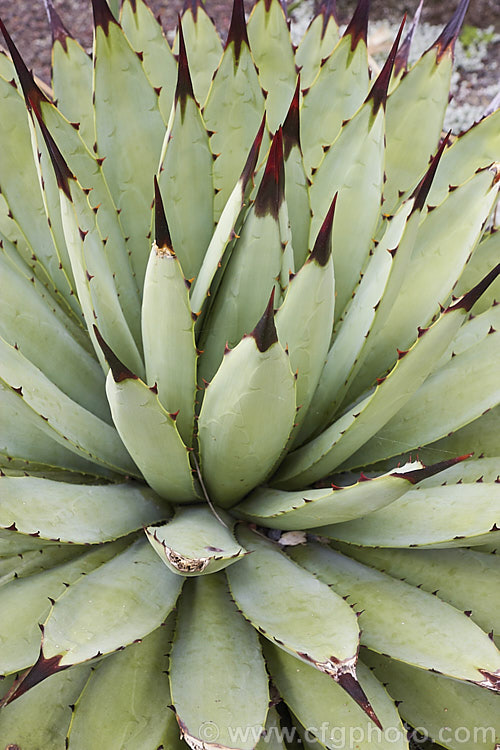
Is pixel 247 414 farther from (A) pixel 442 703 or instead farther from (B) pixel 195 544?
(A) pixel 442 703

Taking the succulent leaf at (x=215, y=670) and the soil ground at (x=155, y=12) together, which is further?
the soil ground at (x=155, y=12)

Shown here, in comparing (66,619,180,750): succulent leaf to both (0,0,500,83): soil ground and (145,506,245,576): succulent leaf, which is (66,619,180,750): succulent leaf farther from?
(0,0,500,83): soil ground

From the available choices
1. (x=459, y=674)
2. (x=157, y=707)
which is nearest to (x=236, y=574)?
(x=157, y=707)

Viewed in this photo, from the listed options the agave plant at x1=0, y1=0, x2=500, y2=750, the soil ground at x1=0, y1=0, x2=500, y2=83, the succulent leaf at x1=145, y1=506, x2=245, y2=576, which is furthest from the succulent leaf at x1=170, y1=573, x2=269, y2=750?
the soil ground at x1=0, y1=0, x2=500, y2=83

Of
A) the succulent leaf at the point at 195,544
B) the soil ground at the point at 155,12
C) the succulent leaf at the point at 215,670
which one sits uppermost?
the soil ground at the point at 155,12

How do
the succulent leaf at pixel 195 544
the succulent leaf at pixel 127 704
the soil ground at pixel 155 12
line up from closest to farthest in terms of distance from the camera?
the succulent leaf at pixel 195 544, the succulent leaf at pixel 127 704, the soil ground at pixel 155 12

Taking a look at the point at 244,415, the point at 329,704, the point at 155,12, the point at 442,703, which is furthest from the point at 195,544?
the point at 155,12

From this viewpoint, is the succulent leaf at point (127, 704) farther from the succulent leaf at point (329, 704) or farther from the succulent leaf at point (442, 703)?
the succulent leaf at point (442, 703)

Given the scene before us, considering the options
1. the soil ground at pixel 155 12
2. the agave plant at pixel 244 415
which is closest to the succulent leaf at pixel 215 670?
the agave plant at pixel 244 415
